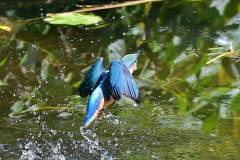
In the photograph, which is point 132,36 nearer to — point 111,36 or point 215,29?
point 111,36

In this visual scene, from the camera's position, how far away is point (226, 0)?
301 cm

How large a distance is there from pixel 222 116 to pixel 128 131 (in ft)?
1.09

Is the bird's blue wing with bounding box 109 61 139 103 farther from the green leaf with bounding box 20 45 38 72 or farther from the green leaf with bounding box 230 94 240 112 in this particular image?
the green leaf with bounding box 20 45 38 72

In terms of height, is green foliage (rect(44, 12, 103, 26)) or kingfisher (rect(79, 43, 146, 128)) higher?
kingfisher (rect(79, 43, 146, 128))

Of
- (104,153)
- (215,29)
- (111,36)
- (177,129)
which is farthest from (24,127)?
A: (215,29)

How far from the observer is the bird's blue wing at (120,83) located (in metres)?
1.85

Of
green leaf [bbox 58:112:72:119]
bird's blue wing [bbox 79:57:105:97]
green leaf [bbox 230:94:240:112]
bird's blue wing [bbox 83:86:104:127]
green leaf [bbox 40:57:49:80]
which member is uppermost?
bird's blue wing [bbox 79:57:105:97]

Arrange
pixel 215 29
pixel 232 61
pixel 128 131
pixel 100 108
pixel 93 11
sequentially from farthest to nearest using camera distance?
pixel 93 11 < pixel 215 29 < pixel 232 61 < pixel 128 131 < pixel 100 108

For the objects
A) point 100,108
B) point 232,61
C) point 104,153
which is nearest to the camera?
point 100,108

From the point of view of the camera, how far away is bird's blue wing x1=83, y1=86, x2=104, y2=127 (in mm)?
1878

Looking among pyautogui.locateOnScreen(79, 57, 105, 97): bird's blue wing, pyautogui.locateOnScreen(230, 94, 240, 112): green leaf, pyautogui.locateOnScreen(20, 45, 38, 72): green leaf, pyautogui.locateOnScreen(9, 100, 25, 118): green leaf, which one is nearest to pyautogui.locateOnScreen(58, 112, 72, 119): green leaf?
pyautogui.locateOnScreen(9, 100, 25, 118): green leaf

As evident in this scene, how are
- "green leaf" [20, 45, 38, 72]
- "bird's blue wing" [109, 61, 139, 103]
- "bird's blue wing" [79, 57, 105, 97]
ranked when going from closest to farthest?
"bird's blue wing" [109, 61, 139, 103] < "bird's blue wing" [79, 57, 105, 97] < "green leaf" [20, 45, 38, 72]

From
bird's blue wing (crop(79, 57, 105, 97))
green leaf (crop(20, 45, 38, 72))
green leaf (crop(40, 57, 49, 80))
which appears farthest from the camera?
green leaf (crop(20, 45, 38, 72))

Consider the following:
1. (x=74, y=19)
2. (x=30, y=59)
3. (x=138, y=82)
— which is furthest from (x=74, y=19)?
(x=138, y=82)
